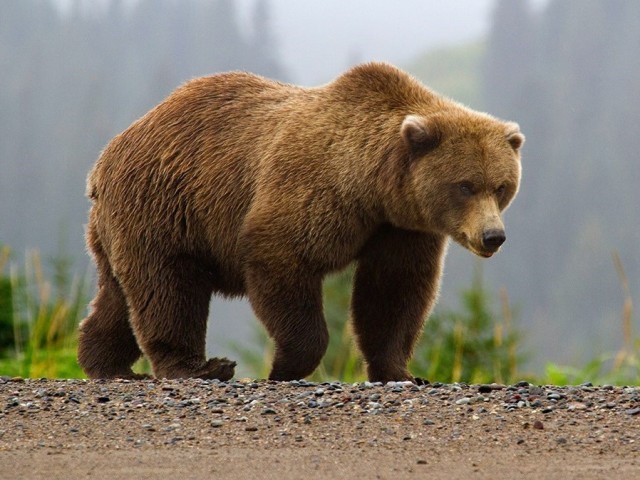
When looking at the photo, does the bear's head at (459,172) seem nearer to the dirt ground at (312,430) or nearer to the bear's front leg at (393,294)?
the bear's front leg at (393,294)

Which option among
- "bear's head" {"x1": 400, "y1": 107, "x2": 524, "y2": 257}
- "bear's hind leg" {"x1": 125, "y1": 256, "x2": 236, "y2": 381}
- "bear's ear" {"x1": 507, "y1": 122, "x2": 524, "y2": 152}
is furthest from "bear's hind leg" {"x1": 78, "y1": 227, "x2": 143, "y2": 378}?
"bear's ear" {"x1": 507, "y1": 122, "x2": 524, "y2": 152}

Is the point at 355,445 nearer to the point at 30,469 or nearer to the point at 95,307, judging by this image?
the point at 30,469

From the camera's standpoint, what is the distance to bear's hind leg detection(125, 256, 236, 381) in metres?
7.04

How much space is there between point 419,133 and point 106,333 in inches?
108

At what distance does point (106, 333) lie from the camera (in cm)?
763

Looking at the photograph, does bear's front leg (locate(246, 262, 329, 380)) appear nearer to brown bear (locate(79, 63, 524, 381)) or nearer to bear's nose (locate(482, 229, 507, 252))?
brown bear (locate(79, 63, 524, 381))

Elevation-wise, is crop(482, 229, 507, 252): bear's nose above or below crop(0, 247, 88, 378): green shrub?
above

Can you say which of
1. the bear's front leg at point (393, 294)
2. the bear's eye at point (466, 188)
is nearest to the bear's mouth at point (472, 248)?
the bear's eye at point (466, 188)

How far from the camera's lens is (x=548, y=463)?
14.4 feet

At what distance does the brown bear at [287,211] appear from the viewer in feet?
20.8

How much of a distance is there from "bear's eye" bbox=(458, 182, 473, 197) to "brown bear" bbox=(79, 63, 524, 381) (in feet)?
0.04

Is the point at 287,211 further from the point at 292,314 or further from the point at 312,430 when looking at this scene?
the point at 312,430

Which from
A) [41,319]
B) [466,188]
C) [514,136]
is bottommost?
[41,319]

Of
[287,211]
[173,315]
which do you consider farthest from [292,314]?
[173,315]
